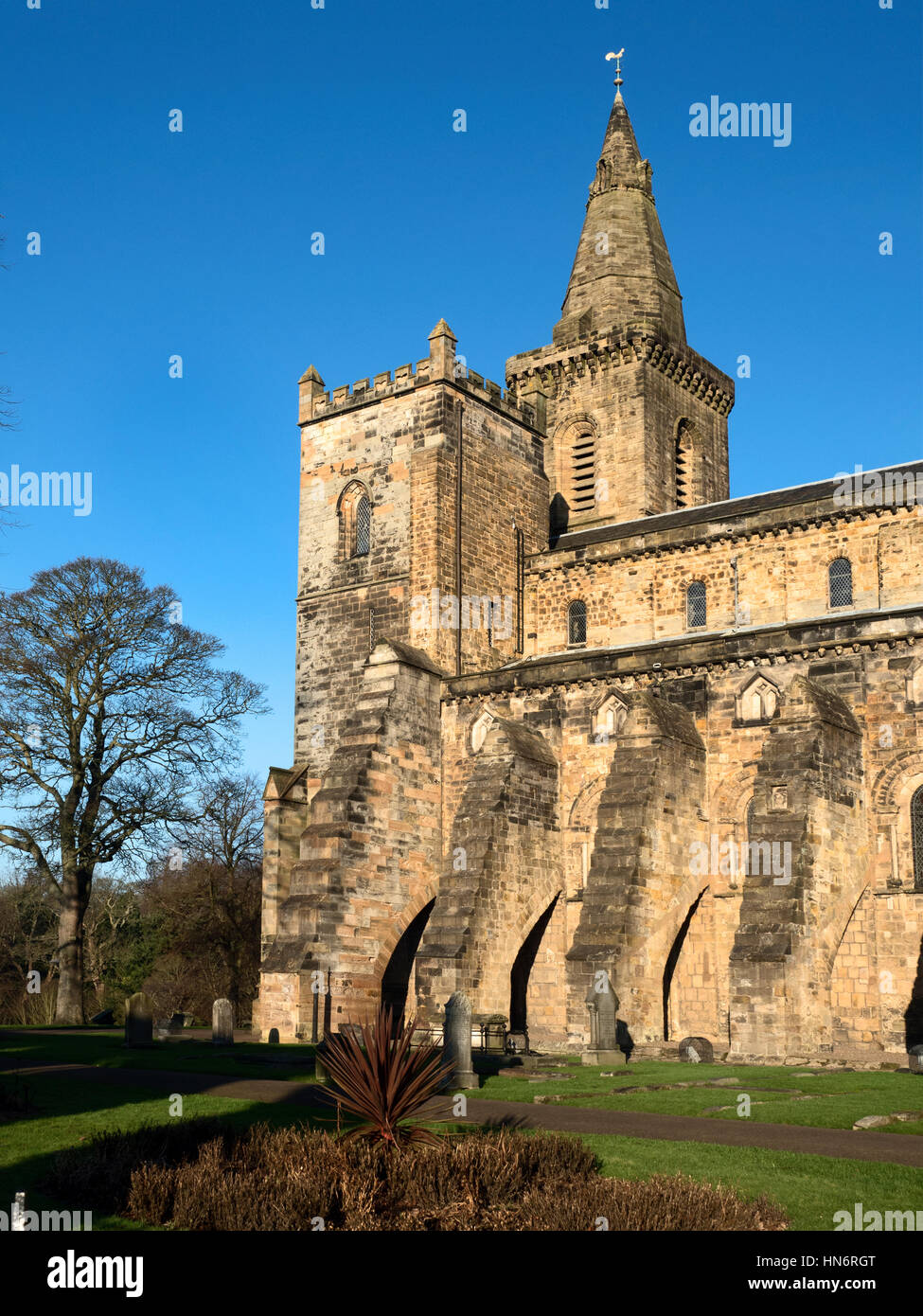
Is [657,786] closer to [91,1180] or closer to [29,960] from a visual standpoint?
[91,1180]

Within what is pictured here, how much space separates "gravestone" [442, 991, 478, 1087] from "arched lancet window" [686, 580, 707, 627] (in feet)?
53.3

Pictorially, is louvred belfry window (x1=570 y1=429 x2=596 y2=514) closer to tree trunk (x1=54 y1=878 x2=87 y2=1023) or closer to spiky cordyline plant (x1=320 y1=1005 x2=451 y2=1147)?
tree trunk (x1=54 y1=878 x2=87 y2=1023)

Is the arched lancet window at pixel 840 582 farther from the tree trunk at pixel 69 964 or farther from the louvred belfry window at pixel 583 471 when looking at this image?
the tree trunk at pixel 69 964

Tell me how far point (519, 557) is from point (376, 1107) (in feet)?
84.7

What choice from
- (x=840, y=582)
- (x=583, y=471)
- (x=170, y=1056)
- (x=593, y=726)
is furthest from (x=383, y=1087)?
(x=583, y=471)

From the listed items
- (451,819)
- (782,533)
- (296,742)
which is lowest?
(451,819)

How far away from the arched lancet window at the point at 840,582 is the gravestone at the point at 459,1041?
624 inches

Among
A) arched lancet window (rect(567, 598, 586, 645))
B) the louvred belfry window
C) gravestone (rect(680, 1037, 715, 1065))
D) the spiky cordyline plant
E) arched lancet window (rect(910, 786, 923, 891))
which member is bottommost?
gravestone (rect(680, 1037, 715, 1065))

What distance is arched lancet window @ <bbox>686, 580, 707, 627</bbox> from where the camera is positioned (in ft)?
109

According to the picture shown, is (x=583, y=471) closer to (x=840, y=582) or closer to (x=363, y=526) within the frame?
(x=363, y=526)

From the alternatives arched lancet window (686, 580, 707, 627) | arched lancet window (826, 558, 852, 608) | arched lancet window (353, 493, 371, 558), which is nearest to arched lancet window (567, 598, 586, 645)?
arched lancet window (686, 580, 707, 627)

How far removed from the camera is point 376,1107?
38.4 ft

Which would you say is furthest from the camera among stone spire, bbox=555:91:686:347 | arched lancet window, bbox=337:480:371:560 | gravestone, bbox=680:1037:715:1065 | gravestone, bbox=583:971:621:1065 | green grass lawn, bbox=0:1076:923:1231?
stone spire, bbox=555:91:686:347
